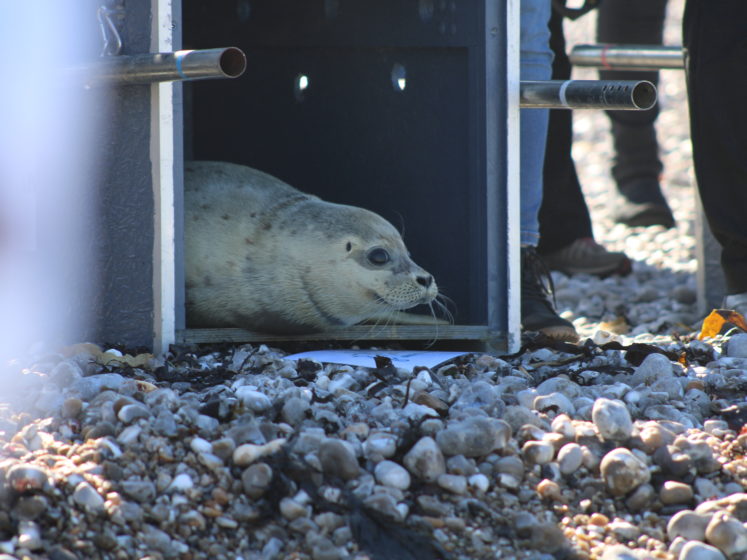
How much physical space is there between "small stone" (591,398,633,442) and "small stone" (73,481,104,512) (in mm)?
1029

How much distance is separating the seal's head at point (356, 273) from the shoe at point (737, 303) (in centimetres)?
119

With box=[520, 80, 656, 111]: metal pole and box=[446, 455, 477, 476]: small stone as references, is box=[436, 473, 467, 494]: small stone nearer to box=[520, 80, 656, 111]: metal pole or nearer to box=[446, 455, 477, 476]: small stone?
box=[446, 455, 477, 476]: small stone

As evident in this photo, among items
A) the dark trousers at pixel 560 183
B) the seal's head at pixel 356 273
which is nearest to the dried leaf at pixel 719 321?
the seal's head at pixel 356 273

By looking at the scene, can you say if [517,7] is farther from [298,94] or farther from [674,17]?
[674,17]

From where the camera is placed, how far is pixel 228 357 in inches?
123

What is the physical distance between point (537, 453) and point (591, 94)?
1.28m

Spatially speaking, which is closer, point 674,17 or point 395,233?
point 395,233

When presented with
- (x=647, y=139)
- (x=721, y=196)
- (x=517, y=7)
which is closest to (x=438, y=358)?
(x=517, y=7)

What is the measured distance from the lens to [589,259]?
5520 millimetres

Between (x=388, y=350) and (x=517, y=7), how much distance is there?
1079 millimetres

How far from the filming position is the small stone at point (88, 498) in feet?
6.64

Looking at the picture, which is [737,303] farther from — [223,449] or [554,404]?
[223,449]

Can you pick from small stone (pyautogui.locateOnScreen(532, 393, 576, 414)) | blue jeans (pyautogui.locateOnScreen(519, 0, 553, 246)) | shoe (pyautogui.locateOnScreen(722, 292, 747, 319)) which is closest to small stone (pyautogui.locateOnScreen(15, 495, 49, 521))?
small stone (pyautogui.locateOnScreen(532, 393, 576, 414))

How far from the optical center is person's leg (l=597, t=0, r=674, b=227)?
627cm
